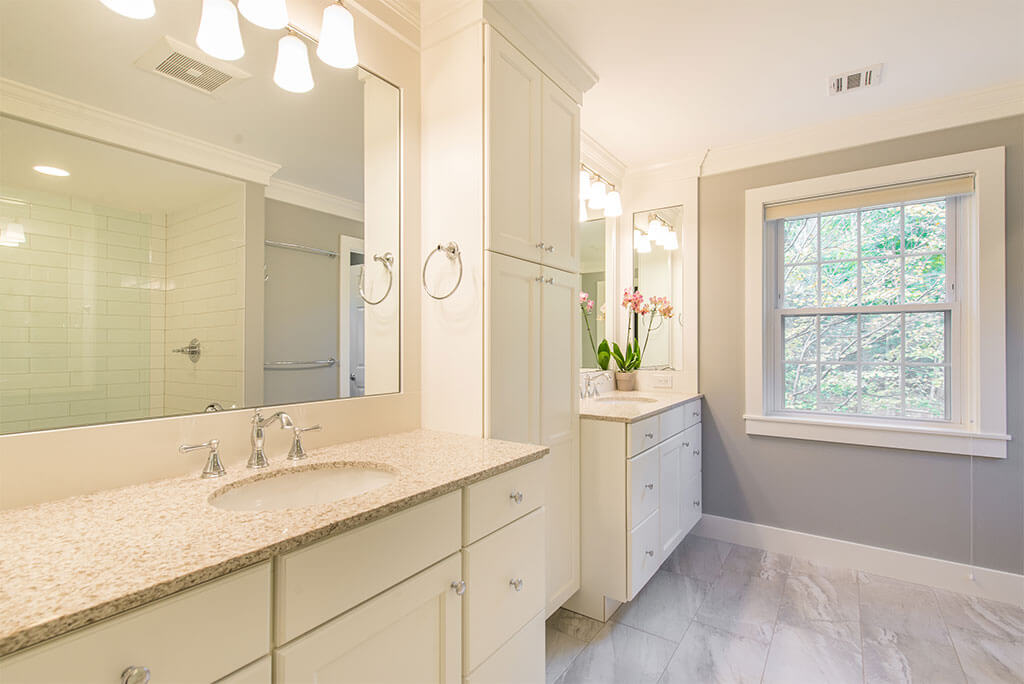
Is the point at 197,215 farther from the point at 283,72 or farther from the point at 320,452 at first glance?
the point at 320,452

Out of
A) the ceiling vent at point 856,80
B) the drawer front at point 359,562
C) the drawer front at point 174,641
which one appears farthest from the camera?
the ceiling vent at point 856,80

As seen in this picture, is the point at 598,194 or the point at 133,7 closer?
the point at 133,7

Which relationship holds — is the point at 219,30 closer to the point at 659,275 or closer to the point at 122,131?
the point at 122,131

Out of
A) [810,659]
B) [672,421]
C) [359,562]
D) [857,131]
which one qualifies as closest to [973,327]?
[857,131]

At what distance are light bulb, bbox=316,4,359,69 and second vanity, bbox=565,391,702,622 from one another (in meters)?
1.60

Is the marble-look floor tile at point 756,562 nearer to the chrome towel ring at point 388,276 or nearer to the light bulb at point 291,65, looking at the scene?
the chrome towel ring at point 388,276

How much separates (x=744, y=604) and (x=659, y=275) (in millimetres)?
1941

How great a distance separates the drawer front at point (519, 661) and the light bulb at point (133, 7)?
174 cm

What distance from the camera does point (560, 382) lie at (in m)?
1.94

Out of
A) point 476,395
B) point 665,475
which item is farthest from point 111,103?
point 665,475

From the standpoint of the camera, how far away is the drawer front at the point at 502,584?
1127mm

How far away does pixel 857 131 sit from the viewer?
2.55m

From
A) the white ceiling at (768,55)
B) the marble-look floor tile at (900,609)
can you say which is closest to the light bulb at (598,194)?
the white ceiling at (768,55)

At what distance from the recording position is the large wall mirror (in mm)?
945
